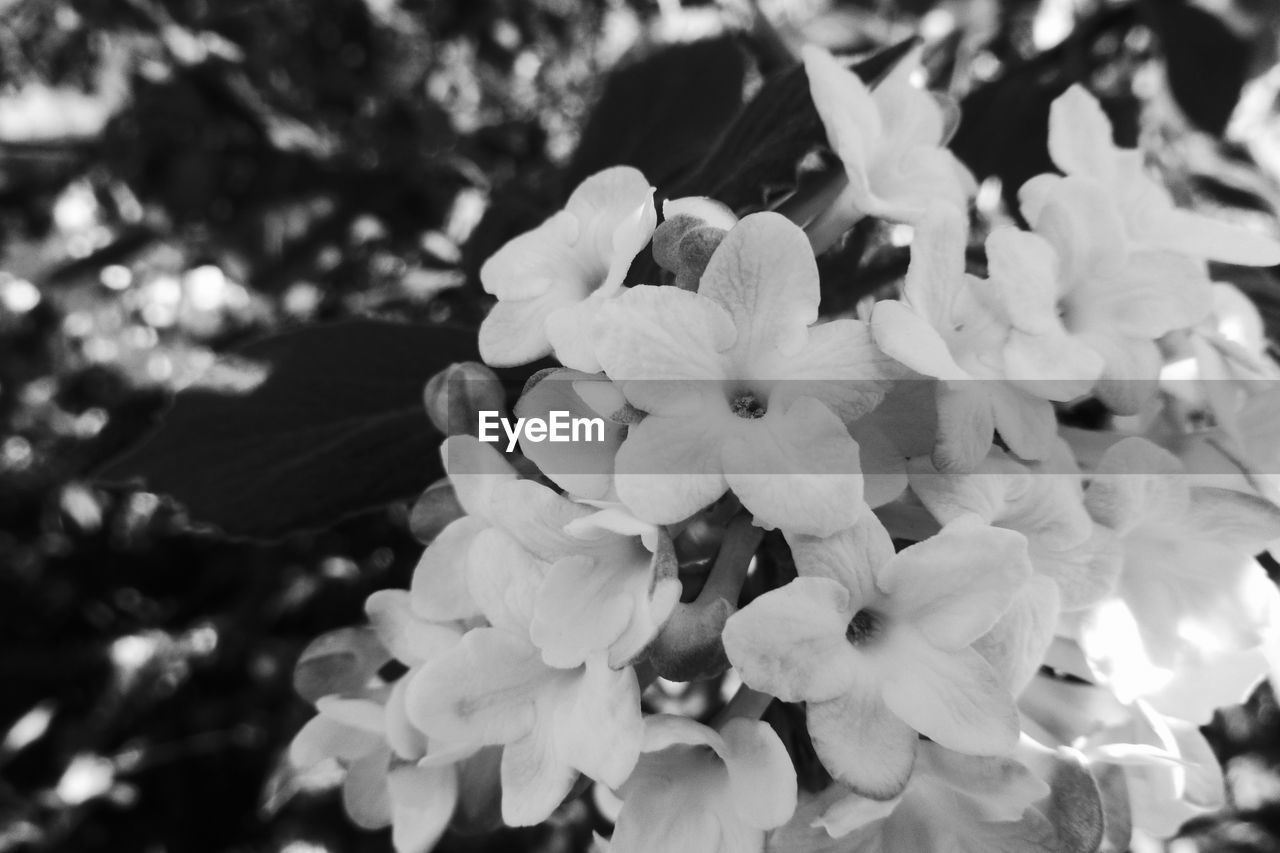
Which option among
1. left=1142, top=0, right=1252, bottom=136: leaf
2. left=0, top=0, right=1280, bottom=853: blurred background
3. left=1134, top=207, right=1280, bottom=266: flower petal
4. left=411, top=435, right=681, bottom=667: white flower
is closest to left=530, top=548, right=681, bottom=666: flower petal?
left=411, top=435, right=681, bottom=667: white flower

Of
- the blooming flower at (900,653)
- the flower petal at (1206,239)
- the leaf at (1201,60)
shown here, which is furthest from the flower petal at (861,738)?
the leaf at (1201,60)

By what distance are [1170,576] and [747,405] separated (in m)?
0.17

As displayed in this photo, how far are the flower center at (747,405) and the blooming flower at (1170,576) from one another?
0.12 m

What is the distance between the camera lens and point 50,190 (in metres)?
0.95

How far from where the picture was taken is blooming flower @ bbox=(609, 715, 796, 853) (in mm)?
295

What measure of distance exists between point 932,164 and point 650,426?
0.17 meters

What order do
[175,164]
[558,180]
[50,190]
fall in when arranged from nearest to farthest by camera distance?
[558,180], [175,164], [50,190]

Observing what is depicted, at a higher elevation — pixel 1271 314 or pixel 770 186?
pixel 770 186

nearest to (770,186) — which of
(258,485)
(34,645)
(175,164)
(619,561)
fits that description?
(619,561)

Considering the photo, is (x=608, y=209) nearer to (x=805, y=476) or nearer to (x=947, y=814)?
(x=805, y=476)

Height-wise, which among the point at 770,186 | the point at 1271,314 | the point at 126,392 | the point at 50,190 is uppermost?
the point at 770,186

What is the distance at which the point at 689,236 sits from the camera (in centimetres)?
31

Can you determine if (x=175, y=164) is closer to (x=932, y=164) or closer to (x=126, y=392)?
(x=126, y=392)

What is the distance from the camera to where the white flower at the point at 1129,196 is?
0.35 metres
